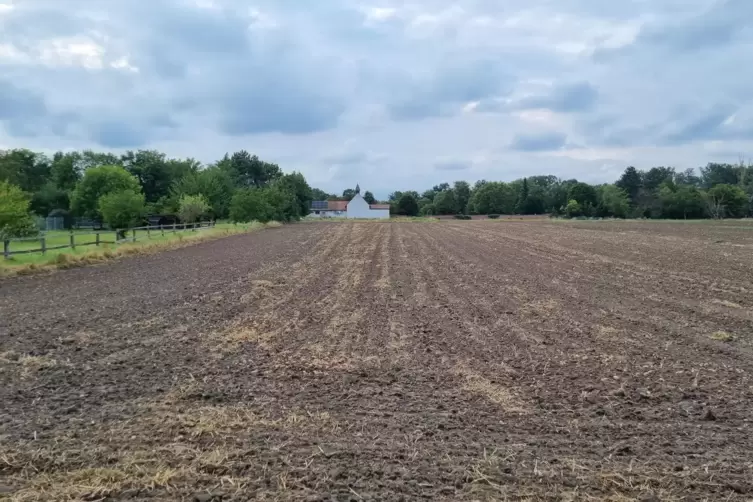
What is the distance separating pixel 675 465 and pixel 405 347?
4.16 m

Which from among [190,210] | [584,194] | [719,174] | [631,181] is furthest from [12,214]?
[719,174]

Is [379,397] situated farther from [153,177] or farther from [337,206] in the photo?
[337,206]

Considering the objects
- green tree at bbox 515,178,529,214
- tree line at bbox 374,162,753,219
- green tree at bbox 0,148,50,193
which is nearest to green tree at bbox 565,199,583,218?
tree line at bbox 374,162,753,219

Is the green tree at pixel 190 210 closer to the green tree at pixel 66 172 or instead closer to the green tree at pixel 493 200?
the green tree at pixel 66 172

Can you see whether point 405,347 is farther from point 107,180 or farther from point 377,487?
point 107,180

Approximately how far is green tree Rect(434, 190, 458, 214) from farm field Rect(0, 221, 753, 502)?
122252mm

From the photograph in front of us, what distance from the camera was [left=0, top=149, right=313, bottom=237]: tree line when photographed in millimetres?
39969

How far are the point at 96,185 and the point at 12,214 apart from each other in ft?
180

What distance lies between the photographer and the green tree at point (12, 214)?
24.5 metres

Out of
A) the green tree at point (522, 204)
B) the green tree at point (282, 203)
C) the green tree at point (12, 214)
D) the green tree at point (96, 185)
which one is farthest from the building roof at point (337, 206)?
the green tree at point (12, 214)

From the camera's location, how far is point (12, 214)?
24.8 meters

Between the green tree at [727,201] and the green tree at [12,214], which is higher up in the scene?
the green tree at [727,201]

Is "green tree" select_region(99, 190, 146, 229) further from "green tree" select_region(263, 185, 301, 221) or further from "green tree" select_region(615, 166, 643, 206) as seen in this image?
"green tree" select_region(615, 166, 643, 206)

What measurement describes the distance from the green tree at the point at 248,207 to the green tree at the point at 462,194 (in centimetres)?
7823
